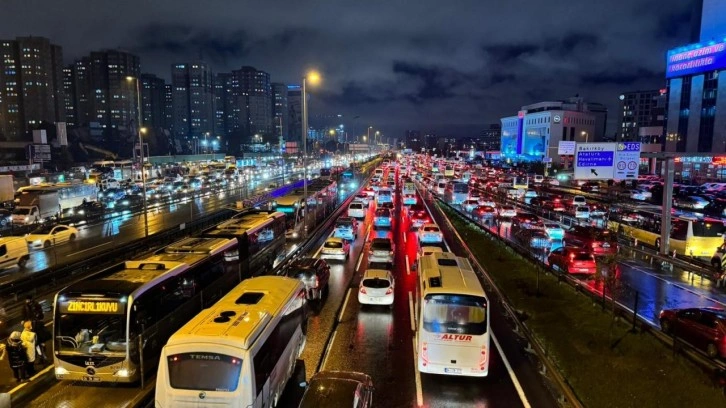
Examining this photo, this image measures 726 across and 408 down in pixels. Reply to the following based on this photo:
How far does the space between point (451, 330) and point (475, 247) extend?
1737 cm

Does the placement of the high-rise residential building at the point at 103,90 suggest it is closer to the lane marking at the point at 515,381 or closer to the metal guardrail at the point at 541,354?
the metal guardrail at the point at 541,354

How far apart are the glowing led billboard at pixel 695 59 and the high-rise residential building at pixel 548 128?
3535cm

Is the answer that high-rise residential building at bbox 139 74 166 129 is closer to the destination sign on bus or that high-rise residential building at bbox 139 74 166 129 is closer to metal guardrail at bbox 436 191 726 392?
the destination sign on bus

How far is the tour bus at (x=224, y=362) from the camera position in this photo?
888cm

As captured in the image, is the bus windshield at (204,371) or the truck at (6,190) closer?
the bus windshield at (204,371)

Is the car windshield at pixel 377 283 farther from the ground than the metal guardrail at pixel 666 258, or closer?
farther from the ground

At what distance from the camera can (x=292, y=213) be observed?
3778 centimetres

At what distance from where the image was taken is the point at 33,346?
12547 millimetres

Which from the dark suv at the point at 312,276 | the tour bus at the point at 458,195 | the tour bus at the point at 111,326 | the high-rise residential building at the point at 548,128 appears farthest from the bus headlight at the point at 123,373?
the high-rise residential building at the point at 548,128

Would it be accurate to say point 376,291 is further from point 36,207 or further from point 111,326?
point 36,207

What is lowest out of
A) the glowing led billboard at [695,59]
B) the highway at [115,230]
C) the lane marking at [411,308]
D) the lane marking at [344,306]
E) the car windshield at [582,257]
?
the highway at [115,230]

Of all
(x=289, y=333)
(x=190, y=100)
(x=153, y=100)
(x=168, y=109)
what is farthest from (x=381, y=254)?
(x=168, y=109)

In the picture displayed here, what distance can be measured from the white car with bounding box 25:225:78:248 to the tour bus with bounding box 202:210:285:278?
13.0 meters

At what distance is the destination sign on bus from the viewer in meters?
Answer: 11.7
